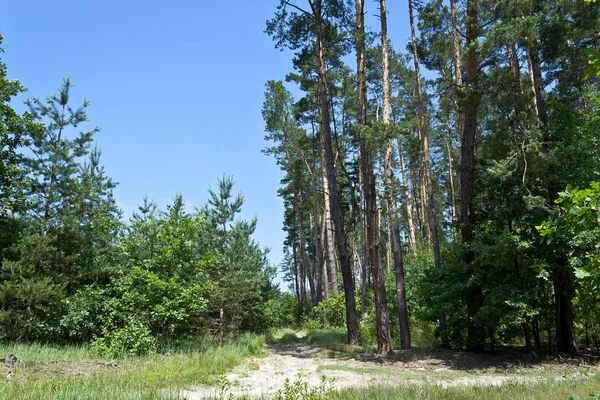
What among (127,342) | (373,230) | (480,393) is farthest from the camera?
(373,230)

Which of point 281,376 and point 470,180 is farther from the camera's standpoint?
point 470,180

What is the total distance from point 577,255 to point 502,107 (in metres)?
4.70

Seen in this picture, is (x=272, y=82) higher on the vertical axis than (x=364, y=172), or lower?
higher

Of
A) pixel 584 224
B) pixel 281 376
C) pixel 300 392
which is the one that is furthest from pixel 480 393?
pixel 281 376

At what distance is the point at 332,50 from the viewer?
18531 millimetres

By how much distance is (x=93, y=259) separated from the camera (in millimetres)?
16203

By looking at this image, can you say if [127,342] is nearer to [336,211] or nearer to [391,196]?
[336,211]

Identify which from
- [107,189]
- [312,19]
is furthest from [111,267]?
[312,19]

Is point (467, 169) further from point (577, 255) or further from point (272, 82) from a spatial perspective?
point (272, 82)

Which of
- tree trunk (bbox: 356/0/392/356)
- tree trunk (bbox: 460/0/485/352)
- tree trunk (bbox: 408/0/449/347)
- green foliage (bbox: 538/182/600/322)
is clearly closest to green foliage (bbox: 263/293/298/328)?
tree trunk (bbox: 408/0/449/347)

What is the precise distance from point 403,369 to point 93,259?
39.3ft

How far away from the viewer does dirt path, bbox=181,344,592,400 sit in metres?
8.31

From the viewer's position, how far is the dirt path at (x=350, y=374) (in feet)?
27.3

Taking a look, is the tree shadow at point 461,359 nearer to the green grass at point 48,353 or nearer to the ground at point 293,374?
the ground at point 293,374
